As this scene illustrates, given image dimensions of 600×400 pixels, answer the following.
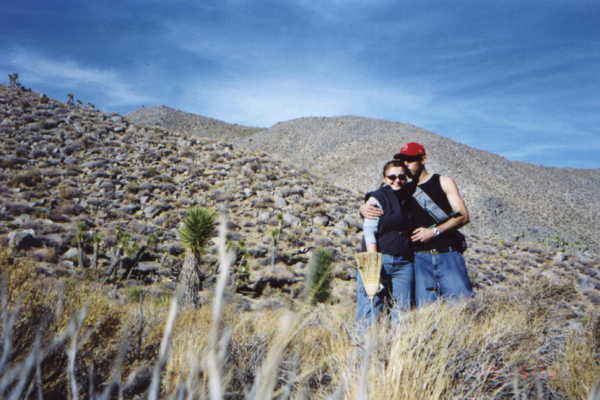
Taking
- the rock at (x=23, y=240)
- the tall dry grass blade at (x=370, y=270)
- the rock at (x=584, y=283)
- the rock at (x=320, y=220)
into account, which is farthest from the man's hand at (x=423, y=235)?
the rock at (x=584, y=283)

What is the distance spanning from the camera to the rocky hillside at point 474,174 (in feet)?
89.9

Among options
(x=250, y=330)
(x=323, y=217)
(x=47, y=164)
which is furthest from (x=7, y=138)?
(x=250, y=330)

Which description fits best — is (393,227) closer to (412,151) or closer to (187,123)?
(412,151)

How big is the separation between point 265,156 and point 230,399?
61.5 feet

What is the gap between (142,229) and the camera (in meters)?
10.8

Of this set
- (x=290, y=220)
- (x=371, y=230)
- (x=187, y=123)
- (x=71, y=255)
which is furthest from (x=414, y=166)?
(x=187, y=123)

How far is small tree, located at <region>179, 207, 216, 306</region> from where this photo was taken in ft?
20.0

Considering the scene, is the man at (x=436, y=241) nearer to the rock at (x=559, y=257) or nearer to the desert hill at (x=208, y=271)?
the desert hill at (x=208, y=271)

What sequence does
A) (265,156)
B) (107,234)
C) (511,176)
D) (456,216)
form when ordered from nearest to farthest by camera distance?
(456,216) → (107,234) → (265,156) → (511,176)

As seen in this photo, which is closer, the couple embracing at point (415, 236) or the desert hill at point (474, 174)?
the couple embracing at point (415, 236)

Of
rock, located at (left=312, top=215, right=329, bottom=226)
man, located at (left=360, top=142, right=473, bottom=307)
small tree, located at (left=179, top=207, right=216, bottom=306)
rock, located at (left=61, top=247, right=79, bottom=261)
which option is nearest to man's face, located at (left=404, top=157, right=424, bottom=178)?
man, located at (left=360, top=142, right=473, bottom=307)

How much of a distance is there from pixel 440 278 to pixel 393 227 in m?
0.55

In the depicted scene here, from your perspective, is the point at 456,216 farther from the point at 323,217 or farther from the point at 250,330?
the point at 323,217

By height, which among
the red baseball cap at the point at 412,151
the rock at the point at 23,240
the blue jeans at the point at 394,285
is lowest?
the rock at the point at 23,240
